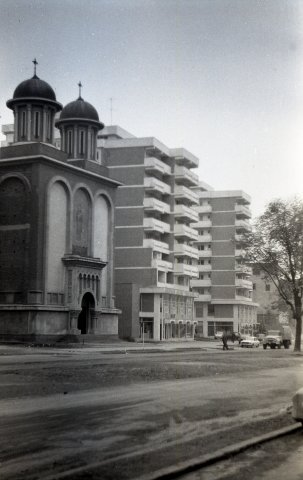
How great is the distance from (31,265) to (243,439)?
43704 millimetres

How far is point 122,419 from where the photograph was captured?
36.8ft

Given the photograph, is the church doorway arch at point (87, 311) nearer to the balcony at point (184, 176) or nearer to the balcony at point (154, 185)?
the balcony at point (154, 185)

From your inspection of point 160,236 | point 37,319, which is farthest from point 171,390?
point 160,236

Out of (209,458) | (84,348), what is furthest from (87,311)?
(209,458)

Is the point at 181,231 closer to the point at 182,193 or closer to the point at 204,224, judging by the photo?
the point at 182,193

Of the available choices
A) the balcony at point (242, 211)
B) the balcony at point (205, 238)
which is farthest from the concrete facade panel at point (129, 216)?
the balcony at point (242, 211)

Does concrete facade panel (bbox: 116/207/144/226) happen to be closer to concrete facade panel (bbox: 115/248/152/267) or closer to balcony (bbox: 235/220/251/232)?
concrete facade panel (bbox: 115/248/152/267)

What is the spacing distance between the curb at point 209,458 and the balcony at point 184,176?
71.7 m

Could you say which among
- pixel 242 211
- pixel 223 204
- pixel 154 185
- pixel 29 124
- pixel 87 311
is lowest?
pixel 87 311

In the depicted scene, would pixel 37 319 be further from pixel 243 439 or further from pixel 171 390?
pixel 243 439

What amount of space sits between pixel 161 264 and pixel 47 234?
2464 centimetres

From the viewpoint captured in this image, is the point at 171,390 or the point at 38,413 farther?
the point at 171,390

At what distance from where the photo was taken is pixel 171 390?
54.2 feet

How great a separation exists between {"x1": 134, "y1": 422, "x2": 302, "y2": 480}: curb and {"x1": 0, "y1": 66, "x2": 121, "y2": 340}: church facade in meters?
41.6
